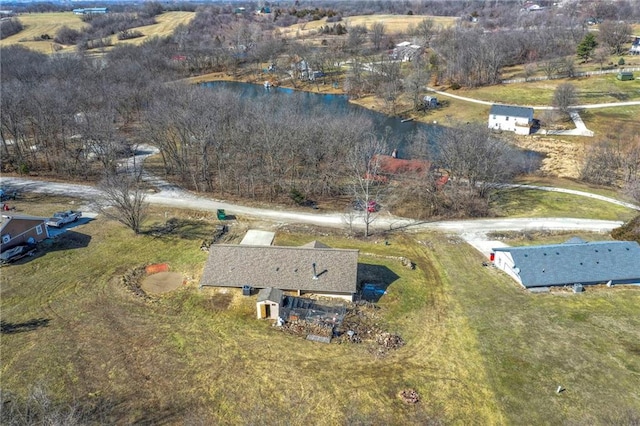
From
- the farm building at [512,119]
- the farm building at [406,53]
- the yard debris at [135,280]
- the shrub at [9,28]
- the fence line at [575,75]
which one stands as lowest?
the yard debris at [135,280]

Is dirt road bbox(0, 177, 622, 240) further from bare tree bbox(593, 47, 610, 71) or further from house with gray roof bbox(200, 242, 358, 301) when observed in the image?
bare tree bbox(593, 47, 610, 71)

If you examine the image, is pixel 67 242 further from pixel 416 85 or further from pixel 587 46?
pixel 587 46

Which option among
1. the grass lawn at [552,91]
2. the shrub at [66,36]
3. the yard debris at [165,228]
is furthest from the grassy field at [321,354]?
the shrub at [66,36]

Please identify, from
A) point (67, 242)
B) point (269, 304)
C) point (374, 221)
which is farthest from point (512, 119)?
point (67, 242)

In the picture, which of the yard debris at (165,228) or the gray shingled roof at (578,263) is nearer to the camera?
the gray shingled roof at (578,263)

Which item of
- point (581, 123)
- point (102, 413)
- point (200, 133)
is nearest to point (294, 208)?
point (200, 133)

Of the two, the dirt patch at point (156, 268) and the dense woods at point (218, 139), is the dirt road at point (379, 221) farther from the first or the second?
the dirt patch at point (156, 268)

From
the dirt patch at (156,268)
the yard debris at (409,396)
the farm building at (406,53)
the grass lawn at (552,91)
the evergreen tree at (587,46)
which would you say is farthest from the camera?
the farm building at (406,53)
